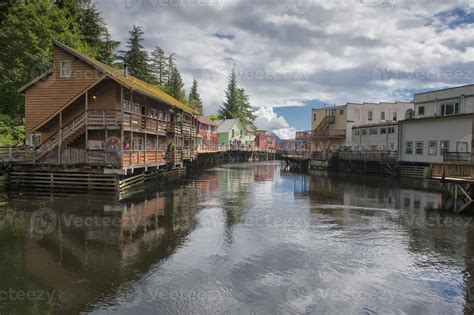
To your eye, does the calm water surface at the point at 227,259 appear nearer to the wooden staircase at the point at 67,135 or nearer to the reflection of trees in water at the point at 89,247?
the reflection of trees in water at the point at 89,247

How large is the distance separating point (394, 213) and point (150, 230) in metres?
13.8

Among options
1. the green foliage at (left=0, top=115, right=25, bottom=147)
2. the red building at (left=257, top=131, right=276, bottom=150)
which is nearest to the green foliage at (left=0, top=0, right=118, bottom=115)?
the green foliage at (left=0, top=115, right=25, bottom=147)

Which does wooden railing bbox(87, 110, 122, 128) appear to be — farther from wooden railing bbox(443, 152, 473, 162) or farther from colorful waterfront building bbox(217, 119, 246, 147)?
colorful waterfront building bbox(217, 119, 246, 147)

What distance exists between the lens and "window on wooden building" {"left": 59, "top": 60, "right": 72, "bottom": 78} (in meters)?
26.8

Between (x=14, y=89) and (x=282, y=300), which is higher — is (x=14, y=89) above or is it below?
above

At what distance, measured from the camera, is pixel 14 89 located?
109 ft

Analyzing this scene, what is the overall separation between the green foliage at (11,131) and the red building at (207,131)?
3716cm

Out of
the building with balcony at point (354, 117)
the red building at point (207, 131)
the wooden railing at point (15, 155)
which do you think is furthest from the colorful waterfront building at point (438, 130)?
the red building at point (207, 131)

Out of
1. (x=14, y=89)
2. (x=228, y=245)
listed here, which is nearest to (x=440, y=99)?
(x=228, y=245)

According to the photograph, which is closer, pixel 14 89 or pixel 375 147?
pixel 14 89

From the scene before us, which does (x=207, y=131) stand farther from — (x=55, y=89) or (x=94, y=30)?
(x=55, y=89)

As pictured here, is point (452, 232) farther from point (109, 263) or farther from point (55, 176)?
point (55, 176)

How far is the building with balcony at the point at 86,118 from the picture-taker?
23.0 metres

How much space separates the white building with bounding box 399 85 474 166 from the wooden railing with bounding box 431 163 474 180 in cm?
1214
